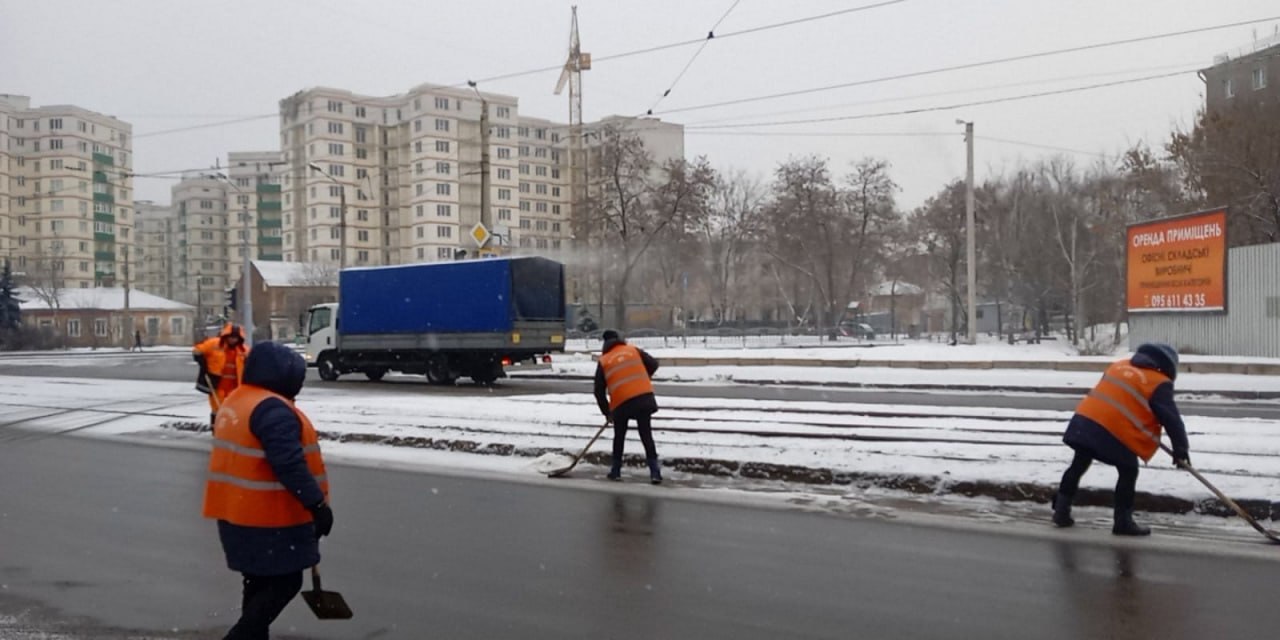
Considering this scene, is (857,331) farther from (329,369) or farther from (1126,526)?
(1126,526)

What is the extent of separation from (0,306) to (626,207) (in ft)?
142

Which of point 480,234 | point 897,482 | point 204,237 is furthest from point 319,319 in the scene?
point 204,237

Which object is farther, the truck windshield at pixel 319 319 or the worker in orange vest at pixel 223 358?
the truck windshield at pixel 319 319


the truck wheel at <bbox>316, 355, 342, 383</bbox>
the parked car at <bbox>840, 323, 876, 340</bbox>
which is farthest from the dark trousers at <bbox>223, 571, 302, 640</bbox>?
the parked car at <bbox>840, 323, 876, 340</bbox>

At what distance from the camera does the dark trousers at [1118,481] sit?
7398 mm

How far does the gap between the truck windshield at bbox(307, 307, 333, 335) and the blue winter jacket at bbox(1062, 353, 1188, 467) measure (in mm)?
22494

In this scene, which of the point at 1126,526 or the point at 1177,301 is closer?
the point at 1126,526

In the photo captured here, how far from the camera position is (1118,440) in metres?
7.38

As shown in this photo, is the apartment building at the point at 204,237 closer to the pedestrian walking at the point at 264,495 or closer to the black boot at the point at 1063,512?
the black boot at the point at 1063,512

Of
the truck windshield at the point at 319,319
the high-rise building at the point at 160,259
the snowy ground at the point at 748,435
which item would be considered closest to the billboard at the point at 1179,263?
the snowy ground at the point at 748,435

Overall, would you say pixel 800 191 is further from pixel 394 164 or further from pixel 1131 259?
pixel 394 164

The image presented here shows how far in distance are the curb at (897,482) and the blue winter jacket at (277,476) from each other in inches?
268

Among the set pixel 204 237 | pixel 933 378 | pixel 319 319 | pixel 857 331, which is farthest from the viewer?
pixel 204 237

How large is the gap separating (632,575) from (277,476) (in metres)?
3.00
